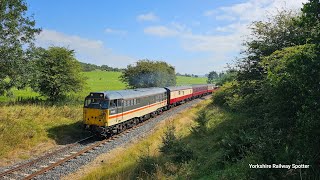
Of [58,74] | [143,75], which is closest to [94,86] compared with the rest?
[143,75]

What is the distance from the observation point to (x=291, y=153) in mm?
7336

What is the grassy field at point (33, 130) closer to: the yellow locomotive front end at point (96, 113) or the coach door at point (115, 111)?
the yellow locomotive front end at point (96, 113)

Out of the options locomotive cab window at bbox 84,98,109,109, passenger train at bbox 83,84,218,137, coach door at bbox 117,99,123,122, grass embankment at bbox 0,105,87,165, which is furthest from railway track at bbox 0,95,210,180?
locomotive cab window at bbox 84,98,109,109

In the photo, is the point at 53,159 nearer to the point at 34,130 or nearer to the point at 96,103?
the point at 34,130

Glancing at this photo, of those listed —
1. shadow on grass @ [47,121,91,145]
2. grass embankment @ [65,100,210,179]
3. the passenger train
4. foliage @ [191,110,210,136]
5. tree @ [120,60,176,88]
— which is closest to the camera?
grass embankment @ [65,100,210,179]

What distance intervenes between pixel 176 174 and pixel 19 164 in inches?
326

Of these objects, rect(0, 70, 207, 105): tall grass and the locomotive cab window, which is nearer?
the locomotive cab window

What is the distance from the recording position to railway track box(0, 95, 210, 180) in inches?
489

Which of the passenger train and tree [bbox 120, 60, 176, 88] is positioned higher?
tree [bbox 120, 60, 176, 88]

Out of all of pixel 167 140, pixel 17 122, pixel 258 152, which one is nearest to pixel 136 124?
pixel 17 122

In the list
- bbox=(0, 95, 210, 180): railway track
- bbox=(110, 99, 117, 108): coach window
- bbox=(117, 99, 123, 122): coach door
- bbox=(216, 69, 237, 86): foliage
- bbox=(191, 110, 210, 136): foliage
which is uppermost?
bbox=(216, 69, 237, 86): foliage

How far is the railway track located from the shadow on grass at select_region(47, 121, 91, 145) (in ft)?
3.07

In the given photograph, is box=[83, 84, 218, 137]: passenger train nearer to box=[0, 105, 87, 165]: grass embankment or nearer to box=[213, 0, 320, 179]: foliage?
box=[0, 105, 87, 165]: grass embankment

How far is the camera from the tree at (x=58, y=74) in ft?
99.2
